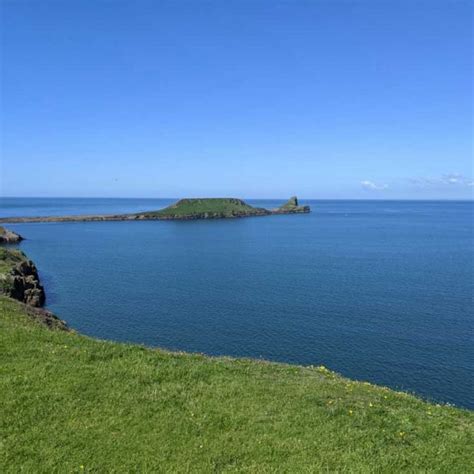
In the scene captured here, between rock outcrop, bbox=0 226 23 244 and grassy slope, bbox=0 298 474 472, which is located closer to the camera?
grassy slope, bbox=0 298 474 472

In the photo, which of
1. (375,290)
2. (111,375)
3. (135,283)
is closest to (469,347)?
(375,290)

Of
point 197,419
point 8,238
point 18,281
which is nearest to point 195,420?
point 197,419

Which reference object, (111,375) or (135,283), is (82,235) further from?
(111,375)

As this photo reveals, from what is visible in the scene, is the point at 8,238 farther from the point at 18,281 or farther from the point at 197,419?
the point at 197,419

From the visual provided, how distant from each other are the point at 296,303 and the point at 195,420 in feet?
155

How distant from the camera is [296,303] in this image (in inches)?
2379

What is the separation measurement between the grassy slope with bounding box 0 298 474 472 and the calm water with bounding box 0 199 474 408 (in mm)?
22143

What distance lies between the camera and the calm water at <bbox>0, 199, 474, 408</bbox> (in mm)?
42406

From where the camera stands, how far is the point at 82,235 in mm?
157875

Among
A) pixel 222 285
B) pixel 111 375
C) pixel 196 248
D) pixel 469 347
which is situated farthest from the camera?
pixel 196 248

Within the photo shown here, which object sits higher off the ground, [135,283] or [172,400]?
[172,400]

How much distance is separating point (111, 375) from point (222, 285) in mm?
57021

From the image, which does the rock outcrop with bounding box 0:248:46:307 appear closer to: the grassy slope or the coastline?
the coastline

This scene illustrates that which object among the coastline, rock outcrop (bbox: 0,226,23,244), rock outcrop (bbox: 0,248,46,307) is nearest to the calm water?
rock outcrop (bbox: 0,248,46,307)
